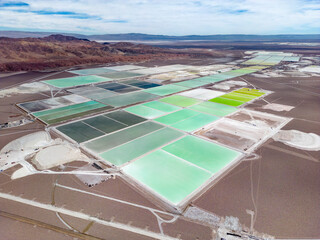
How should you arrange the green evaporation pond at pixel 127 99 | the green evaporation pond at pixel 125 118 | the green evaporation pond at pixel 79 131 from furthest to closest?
1. the green evaporation pond at pixel 127 99
2. the green evaporation pond at pixel 125 118
3. the green evaporation pond at pixel 79 131

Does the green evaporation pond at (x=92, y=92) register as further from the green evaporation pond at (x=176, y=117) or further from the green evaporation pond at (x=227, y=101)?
the green evaporation pond at (x=227, y=101)

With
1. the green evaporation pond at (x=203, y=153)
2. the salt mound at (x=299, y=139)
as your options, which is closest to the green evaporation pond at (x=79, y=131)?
the green evaporation pond at (x=203, y=153)

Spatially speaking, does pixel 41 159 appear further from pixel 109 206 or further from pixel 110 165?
pixel 109 206

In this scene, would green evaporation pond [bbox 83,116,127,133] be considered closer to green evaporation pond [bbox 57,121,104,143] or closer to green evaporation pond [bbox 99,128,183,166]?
green evaporation pond [bbox 57,121,104,143]

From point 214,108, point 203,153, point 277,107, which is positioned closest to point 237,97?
point 277,107

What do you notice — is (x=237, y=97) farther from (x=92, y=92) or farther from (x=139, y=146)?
(x=92, y=92)

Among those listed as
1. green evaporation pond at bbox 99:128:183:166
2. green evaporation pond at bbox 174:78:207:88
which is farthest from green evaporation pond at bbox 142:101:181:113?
green evaporation pond at bbox 174:78:207:88
